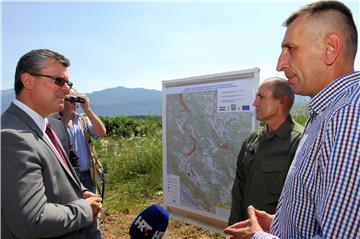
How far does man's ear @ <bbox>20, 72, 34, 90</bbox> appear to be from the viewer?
2.22 metres

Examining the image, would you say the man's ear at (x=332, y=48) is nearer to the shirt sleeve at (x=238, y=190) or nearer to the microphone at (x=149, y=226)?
the microphone at (x=149, y=226)

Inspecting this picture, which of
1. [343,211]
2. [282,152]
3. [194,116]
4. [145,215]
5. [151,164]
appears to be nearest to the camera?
[343,211]

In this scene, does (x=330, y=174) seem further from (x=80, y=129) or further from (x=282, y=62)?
(x=80, y=129)

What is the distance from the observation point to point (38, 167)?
1.87 m

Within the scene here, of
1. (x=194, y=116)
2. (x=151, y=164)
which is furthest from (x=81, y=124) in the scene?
(x=151, y=164)

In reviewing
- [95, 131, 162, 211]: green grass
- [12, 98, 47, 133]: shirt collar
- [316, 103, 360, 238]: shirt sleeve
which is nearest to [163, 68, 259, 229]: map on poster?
[12, 98, 47, 133]: shirt collar

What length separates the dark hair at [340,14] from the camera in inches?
54.9

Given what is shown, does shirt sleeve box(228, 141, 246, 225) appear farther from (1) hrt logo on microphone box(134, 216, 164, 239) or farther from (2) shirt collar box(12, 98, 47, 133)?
(2) shirt collar box(12, 98, 47, 133)

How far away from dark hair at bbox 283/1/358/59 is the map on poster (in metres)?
1.71

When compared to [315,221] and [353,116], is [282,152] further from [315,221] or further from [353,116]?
[353,116]

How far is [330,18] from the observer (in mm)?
1404

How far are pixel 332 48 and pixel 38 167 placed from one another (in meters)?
1.55

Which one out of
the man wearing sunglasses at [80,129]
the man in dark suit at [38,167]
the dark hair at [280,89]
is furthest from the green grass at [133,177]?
the man in dark suit at [38,167]

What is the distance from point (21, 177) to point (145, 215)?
2.74 ft
